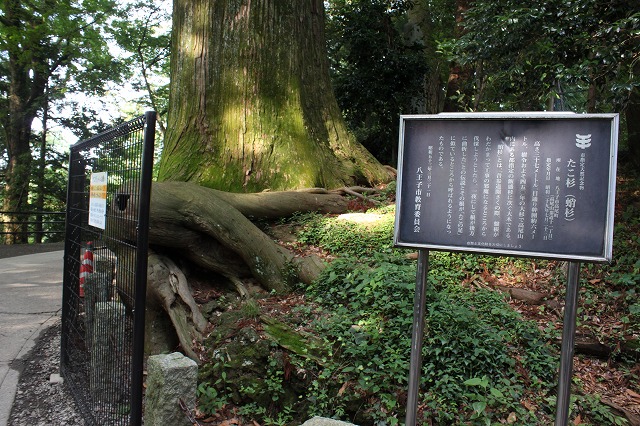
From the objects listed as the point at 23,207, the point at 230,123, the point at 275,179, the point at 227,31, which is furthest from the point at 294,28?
the point at 23,207

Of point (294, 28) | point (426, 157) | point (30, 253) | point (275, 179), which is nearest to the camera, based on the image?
point (426, 157)

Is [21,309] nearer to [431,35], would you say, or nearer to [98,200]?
[98,200]

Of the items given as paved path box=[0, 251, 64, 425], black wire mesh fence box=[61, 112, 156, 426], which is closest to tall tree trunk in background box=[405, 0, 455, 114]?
paved path box=[0, 251, 64, 425]

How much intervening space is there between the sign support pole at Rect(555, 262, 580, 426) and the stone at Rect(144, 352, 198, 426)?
2.24 meters

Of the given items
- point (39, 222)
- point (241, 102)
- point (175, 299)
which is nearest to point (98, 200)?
point (175, 299)

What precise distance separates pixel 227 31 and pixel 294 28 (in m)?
1.13

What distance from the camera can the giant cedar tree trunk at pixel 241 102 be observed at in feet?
24.8

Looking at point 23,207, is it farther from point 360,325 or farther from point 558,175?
point 558,175

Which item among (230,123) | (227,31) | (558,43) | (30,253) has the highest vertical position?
(227,31)

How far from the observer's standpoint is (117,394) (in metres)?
3.73

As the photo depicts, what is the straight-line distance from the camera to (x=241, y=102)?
773 centimetres

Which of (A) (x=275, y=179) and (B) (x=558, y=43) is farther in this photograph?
(A) (x=275, y=179)

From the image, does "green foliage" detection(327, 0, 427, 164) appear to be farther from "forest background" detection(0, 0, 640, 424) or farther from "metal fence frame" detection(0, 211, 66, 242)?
"metal fence frame" detection(0, 211, 66, 242)

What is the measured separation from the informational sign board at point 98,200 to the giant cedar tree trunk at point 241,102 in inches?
119
